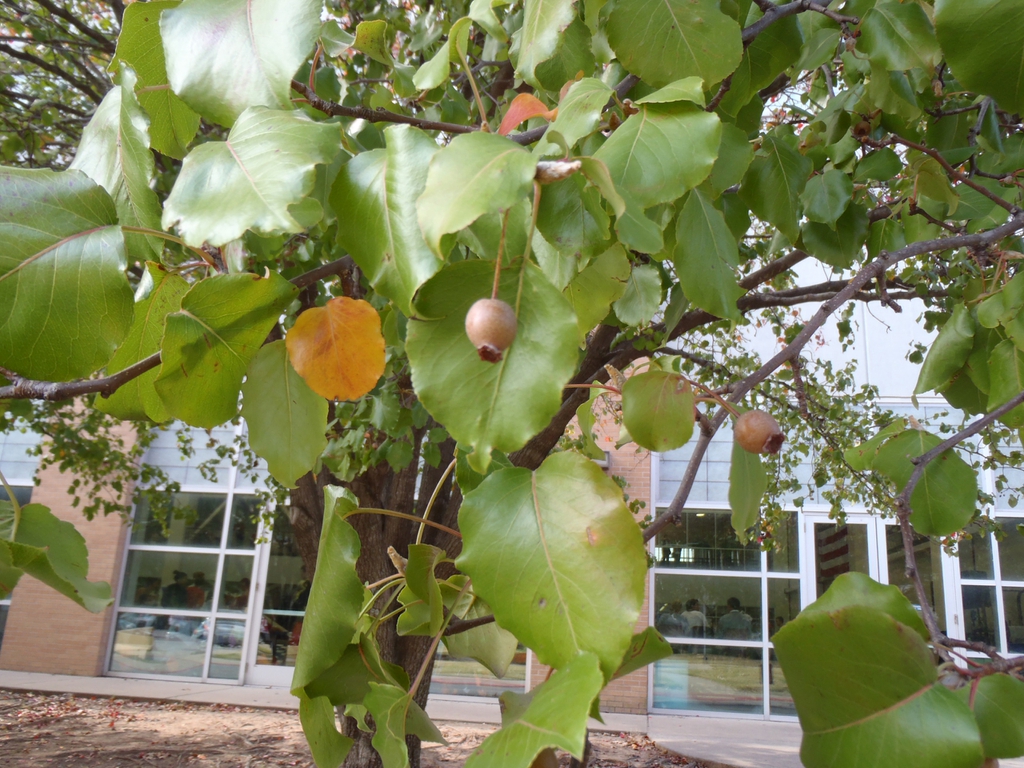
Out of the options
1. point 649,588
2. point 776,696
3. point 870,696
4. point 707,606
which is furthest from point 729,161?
point 776,696

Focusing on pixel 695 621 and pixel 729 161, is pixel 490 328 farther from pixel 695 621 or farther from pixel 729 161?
pixel 695 621

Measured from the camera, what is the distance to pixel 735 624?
787cm

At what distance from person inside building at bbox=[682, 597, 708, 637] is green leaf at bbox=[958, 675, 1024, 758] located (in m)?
7.98

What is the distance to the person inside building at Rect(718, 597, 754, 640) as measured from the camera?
7.84m

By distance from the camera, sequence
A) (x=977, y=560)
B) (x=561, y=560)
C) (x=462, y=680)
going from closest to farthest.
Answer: (x=561, y=560) < (x=977, y=560) < (x=462, y=680)

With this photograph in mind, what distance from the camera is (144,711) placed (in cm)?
687

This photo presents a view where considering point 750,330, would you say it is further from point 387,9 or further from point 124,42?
point 124,42

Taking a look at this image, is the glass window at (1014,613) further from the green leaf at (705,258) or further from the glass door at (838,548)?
the green leaf at (705,258)

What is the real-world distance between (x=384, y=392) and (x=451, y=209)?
232 centimetres

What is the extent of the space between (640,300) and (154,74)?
71 centimetres

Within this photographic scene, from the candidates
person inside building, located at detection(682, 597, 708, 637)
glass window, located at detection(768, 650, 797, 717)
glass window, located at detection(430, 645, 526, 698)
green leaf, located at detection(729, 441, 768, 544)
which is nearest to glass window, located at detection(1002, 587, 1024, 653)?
glass window, located at detection(768, 650, 797, 717)

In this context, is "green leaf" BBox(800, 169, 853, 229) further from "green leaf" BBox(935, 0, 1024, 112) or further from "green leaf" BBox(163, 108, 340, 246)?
"green leaf" BBox(163, 108, 340, 246)

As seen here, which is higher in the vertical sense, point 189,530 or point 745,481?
point 189,530

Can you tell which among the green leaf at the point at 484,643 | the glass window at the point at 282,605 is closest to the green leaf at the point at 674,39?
the green leaf at the point at 484,643
